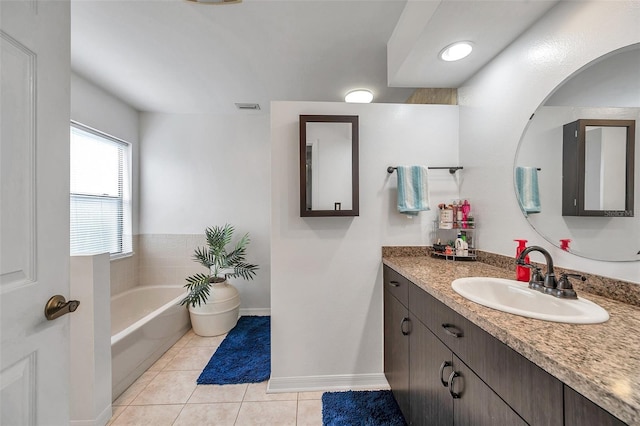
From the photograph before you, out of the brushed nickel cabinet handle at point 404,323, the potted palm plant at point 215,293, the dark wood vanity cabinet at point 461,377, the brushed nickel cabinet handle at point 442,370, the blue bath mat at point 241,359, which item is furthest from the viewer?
the potted palm plant at point 215,293

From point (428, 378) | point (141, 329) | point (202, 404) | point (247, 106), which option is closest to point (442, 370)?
point (428, 378)

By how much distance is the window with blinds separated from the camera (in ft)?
7.91

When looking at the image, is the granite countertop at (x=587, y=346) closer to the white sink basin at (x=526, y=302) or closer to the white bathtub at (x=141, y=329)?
the white sink basin at (x=526, y=302)

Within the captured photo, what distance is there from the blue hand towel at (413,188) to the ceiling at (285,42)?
2.28ft

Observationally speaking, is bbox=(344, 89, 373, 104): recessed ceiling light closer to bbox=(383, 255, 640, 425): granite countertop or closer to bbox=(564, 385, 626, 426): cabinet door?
bbox=(383, 255, 640, 425): granite countertop

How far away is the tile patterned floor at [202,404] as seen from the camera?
1.58 meters

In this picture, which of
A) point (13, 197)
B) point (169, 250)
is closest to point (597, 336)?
point (13, 197)

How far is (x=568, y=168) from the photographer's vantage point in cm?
114

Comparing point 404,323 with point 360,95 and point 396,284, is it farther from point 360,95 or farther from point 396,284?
point 360,95

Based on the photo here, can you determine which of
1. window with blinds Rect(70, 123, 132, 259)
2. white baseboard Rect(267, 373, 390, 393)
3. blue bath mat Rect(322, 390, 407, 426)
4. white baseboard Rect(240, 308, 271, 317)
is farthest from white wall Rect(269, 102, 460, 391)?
window with blinds Rect(70, 123, 132, 259)

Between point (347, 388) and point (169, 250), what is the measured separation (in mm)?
2651

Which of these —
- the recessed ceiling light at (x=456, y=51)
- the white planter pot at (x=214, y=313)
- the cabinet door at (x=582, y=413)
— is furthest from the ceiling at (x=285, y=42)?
the white planter pot at (x=214, y=313)

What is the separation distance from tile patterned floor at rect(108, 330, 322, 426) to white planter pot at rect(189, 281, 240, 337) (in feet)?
1.86

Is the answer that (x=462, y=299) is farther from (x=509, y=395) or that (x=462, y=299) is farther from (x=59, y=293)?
(x=59, y=293)
